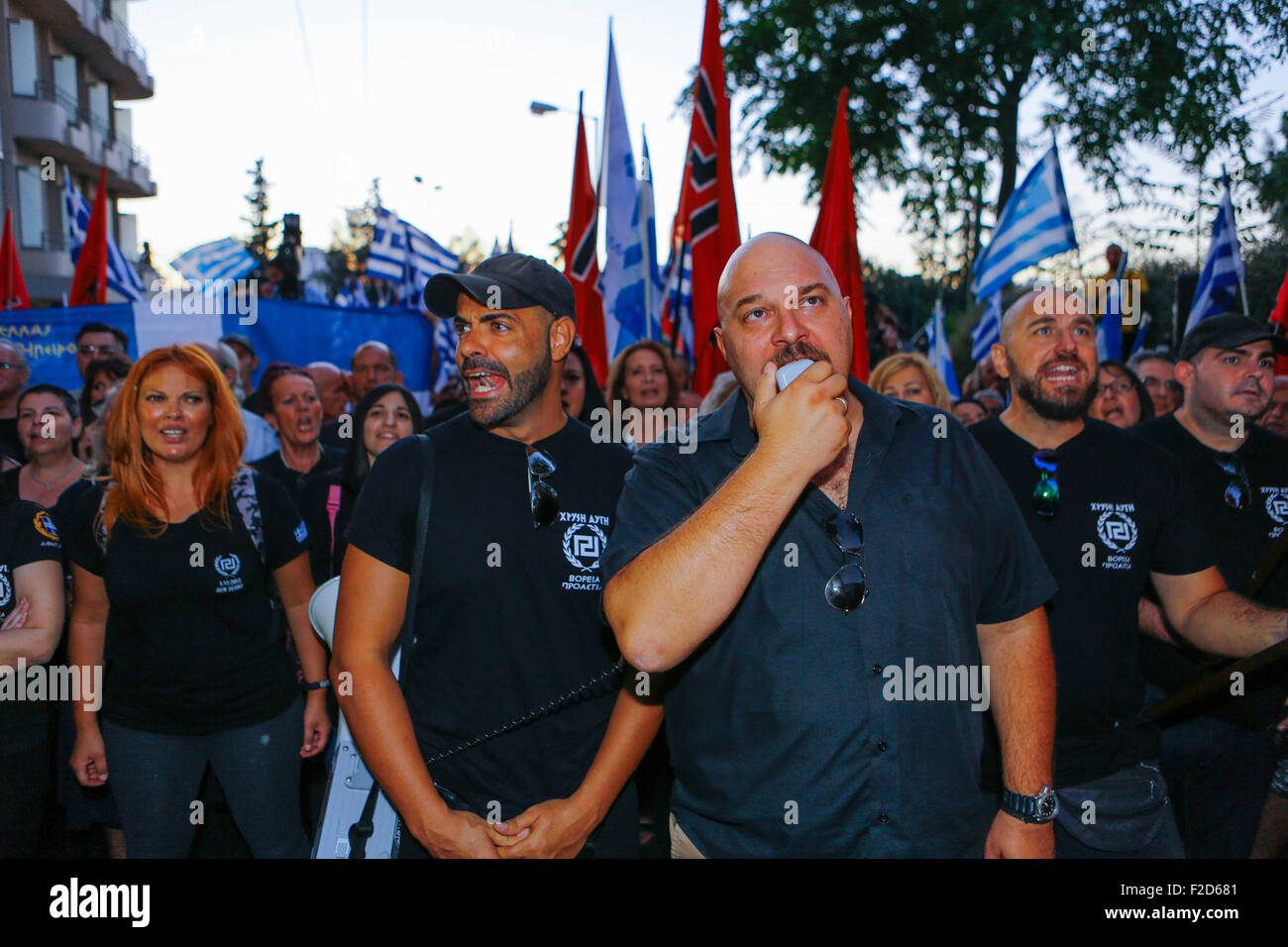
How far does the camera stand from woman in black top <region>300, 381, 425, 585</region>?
486 cm

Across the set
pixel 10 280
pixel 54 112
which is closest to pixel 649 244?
pixel 10 280

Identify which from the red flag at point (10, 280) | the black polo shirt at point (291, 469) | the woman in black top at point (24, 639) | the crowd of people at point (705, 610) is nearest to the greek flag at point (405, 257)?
the red flag at point (10, 280)

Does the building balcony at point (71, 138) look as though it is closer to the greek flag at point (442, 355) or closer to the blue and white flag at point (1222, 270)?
the greek flag at point (442, 355)

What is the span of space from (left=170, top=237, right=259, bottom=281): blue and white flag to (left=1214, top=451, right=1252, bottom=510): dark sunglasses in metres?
11.9

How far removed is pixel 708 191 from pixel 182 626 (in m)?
4.31

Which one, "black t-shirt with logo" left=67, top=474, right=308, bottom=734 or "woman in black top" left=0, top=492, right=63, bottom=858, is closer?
"woman in black top" left=0, top=492, right=63, bottom=858

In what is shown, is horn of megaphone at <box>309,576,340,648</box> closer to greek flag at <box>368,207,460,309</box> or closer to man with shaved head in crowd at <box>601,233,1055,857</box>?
man with shaved head in crowd at <box>601,233,1055,857</box>

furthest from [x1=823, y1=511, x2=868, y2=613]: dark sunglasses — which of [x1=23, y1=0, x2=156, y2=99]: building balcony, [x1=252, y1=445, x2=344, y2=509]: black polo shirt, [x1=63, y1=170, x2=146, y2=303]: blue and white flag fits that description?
[x1=23, y1=0, x2=156, y2=99]: building balcony

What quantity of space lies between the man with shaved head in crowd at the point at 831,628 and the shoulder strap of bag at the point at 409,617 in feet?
2.24

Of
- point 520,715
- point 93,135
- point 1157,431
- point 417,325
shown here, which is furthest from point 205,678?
point 93,135

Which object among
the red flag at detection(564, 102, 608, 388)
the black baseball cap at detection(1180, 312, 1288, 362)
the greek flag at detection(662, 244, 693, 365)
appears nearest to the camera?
the black baseball cap at detection(1180, 312, 1288, 362)

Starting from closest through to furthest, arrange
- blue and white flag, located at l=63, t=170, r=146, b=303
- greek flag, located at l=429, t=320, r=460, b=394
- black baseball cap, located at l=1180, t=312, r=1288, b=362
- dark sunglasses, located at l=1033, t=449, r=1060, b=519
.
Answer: dark sunglasses, located at l=1033, t=449, r=1060, b=519
black baseball cap, located at l=1180, t=312, r=1288, b=362
blue and white flag, located at l=63, t=170, r=146, b=303
greek flag, located at l=429, t=320, r=460, b=394

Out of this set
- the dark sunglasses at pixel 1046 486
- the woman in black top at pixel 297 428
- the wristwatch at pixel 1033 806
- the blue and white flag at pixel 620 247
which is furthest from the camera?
the blue and white flag at pixel 620 247

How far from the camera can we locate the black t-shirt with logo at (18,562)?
3373mm
